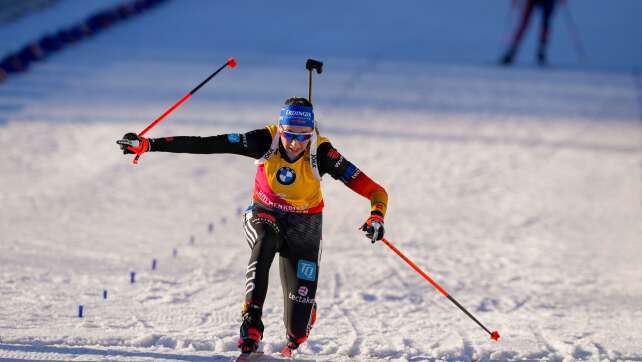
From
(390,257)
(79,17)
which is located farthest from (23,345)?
(79,17)

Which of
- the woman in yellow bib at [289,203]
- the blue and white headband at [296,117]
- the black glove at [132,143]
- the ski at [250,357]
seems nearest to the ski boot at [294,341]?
the woman in yellow bib at [289,203]

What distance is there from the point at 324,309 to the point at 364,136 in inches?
265

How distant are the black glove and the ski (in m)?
1.43

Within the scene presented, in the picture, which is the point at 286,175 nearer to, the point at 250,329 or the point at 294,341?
the point at 250,329

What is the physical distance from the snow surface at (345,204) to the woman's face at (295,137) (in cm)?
146

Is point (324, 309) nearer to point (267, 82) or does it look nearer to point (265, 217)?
point (265, 217)

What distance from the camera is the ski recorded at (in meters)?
6.25

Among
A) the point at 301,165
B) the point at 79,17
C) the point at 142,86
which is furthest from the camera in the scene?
the point at 79,17

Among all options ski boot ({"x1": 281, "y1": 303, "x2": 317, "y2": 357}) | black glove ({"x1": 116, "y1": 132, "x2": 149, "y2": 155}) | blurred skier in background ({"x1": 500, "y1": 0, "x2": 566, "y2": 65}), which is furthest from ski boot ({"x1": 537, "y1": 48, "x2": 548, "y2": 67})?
black glove ({"x1": 116, "y1": 132, "x2": 149, "y2": 155})

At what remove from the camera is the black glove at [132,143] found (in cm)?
597

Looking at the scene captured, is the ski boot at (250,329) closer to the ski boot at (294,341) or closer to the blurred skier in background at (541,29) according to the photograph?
the ski boot at (294,341)

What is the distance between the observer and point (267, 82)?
17.4 meters

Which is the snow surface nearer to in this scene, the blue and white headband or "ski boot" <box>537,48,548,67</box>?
"ski boot" <box>537,48,548,67</box>

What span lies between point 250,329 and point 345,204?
228 inches
